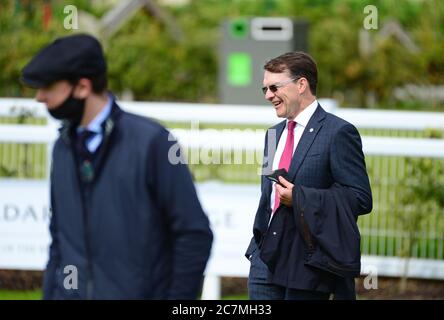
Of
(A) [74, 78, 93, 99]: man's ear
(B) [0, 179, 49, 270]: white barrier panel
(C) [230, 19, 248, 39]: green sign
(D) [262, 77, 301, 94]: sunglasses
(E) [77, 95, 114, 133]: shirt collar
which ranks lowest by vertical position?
Answer: (B) [0, 179, 49, 270]: white barrier panel

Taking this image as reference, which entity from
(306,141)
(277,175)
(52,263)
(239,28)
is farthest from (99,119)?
(239,28)

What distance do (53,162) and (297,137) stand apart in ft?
4.40

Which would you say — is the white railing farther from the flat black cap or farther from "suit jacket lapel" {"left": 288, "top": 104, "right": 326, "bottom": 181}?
the flat black cap

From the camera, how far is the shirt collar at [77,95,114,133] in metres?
3.97

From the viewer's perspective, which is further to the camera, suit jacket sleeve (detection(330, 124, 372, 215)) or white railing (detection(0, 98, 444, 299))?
white railing (detection(0, 98, 444, 299))

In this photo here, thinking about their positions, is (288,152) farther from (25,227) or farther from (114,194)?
(25,227)

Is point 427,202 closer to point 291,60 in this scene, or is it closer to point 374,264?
point 374,264

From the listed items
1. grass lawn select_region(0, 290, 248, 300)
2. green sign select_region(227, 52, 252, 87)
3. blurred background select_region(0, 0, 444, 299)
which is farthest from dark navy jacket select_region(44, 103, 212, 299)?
green sign select_region(227, 52, 252, 87)

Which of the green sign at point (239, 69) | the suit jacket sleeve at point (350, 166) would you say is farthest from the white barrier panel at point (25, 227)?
the green sign at point (239, 69)

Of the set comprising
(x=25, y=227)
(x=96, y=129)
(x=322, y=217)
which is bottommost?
(x=25, y=227)

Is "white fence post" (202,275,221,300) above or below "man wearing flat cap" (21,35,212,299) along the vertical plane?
below

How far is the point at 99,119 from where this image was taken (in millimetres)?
3984

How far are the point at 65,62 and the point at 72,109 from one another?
16 centimetres

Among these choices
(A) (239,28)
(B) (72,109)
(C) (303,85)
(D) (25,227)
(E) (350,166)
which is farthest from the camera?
(A) (239,28)
